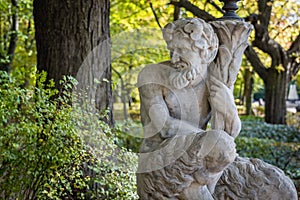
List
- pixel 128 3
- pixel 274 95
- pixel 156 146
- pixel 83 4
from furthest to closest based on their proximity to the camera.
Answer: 1. pixel 128 3
2. pixel 274 95
3. pixel 83 4
4. pixel 156 146

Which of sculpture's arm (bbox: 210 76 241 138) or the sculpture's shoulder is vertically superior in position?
the sculpture's shoulder

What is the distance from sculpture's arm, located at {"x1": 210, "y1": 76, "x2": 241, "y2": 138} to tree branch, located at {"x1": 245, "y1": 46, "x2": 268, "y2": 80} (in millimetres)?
8666

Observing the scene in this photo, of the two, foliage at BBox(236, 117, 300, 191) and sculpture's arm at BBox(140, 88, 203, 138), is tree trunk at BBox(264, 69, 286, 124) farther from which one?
sculpture's arm at BBox(140, 88, 203, 138)

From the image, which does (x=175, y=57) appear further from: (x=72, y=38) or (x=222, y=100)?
(x=72, y=38)

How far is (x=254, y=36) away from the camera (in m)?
11.2

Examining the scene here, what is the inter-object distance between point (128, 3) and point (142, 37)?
2.76m

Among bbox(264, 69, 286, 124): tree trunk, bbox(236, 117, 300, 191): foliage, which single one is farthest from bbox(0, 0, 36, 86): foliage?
bbox(264, 69, 286, 124): tree trunk

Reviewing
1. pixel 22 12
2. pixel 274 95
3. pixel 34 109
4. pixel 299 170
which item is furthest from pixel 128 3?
pixel 34 109

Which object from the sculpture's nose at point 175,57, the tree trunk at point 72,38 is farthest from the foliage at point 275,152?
the sculpture's nose at point 175,57

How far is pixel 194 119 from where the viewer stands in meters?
3.08

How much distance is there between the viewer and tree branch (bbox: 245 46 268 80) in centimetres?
1153

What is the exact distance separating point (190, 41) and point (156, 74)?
0.34 meters

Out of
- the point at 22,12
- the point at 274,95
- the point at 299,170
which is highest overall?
the point at 22,12

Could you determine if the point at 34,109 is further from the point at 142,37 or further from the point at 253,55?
the point at 253,55
